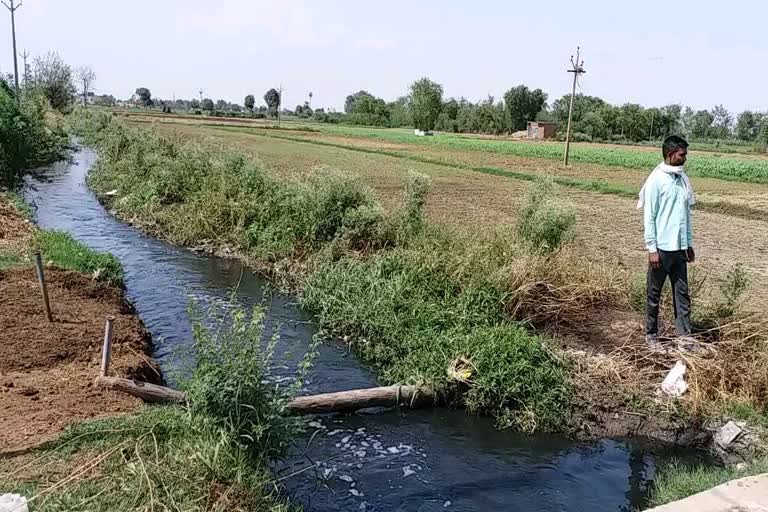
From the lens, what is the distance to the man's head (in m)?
6.84

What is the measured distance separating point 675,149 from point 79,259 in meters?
9.10

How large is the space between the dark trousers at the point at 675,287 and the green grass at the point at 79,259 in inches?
314

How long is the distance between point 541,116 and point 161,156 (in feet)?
238

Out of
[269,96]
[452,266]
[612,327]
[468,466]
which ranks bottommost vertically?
[468,466]

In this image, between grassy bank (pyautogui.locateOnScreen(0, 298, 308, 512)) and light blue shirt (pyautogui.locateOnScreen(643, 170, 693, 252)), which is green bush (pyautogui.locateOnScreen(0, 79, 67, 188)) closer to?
grassy bank (pyautogui.locateOnScreen(0, 298, 308, 512))

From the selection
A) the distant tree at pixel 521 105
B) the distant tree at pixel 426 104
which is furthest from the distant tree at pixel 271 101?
the distant tree at pixel 521 105

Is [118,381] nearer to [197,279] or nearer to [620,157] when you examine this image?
[197,279]

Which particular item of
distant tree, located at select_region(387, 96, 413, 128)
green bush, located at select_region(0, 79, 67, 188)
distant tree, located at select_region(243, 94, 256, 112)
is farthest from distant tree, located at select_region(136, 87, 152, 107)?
green bush, located at select_region(0, 79, 67, 188)

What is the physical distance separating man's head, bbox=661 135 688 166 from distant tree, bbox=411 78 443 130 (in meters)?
87.7

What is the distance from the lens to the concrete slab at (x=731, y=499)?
14.2 feet

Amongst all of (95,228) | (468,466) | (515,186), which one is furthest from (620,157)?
(468,466)

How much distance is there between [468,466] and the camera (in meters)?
6.02

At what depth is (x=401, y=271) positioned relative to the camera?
9.67 metres

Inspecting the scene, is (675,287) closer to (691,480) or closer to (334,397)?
(691,480)
